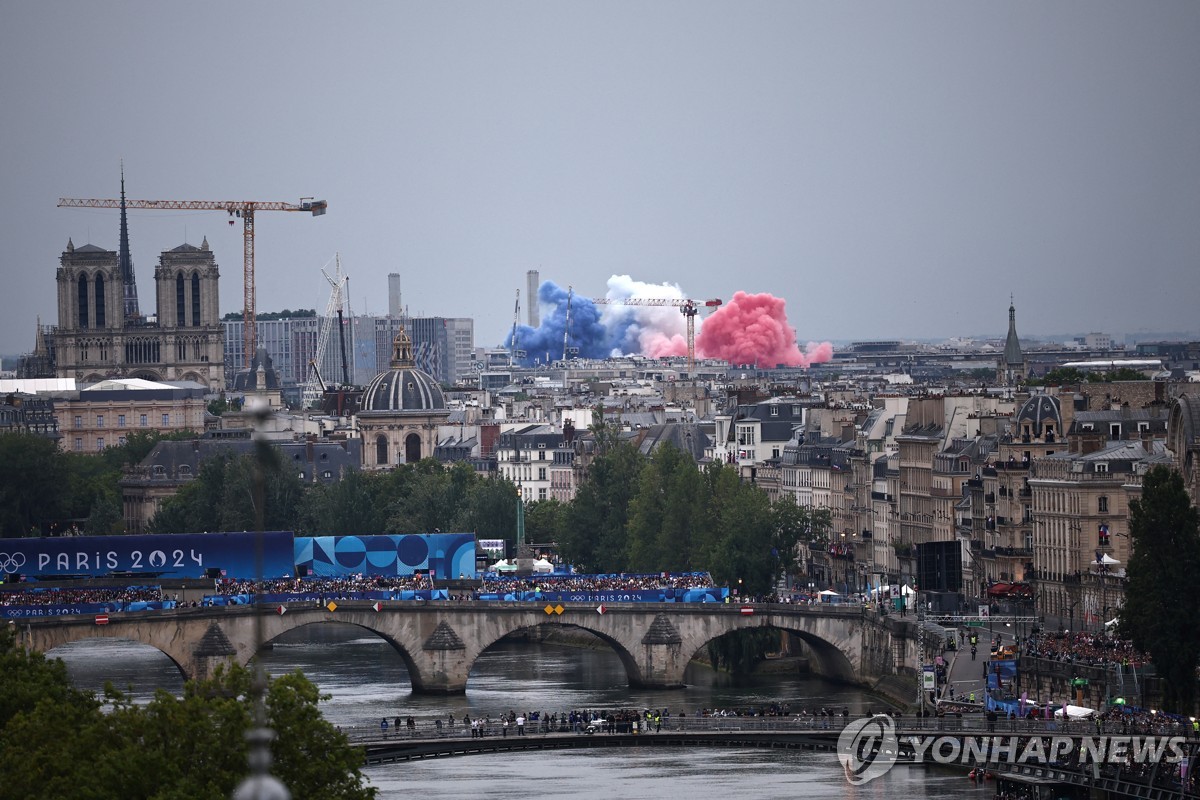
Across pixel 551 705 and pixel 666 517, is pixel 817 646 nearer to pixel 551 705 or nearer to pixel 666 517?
pixel 551 705

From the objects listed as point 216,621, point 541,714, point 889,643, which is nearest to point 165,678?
point 216,621

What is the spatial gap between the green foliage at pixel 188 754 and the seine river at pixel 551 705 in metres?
12.7

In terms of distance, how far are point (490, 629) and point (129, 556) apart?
15.6 m

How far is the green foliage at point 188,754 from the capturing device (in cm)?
5969

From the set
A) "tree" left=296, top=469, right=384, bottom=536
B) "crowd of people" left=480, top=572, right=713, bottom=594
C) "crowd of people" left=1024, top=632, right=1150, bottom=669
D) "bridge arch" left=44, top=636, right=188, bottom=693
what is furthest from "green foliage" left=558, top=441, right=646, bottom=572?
"crowd of people" left=1024, top=632, right=1150, bottom=669

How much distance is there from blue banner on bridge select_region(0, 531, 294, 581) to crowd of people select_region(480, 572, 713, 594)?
977 centimetres

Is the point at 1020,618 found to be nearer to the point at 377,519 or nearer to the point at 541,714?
the point at 541,714

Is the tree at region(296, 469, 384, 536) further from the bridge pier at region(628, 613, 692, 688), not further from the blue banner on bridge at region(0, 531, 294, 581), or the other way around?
the bridge pier at region(628, 613, 692, 688)

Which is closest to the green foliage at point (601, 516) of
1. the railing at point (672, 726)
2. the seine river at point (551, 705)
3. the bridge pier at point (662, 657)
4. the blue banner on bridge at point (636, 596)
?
the seine river at point (551, 705)

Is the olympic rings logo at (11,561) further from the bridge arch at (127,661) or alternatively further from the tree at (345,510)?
the tree at (345,510)

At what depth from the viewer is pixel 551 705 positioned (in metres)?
107

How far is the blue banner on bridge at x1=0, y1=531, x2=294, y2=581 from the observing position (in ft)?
401

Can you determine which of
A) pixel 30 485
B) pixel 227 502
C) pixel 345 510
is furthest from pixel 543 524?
pixel 30 485

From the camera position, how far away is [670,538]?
135 metres
